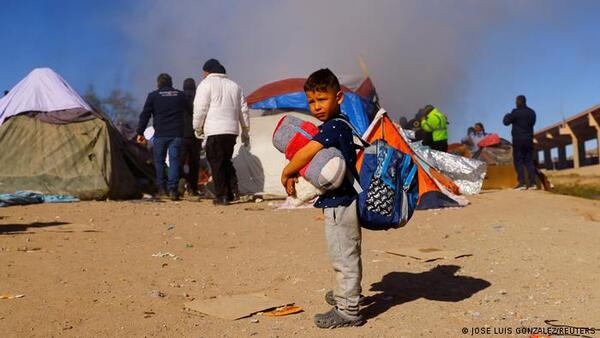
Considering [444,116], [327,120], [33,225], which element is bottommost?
[33,225]

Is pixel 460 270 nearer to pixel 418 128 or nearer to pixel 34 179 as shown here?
pixel 34 179

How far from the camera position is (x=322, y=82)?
3.79 metres

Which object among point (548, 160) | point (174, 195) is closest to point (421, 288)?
point (174, 195)

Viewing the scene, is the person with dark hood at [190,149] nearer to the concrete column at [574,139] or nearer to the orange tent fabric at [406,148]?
the orange tent fabric at [406,148]

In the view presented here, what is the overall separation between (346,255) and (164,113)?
6678 millimetres

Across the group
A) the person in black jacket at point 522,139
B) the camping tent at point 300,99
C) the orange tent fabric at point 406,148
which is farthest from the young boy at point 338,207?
the person in black jacket at point 522,139

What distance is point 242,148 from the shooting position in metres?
11.8

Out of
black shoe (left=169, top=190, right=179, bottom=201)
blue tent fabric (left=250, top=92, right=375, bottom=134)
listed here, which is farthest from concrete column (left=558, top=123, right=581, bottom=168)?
black shoe (left=169, top=190, right=179, bottom=201)

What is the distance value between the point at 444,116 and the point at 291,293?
9092 mm

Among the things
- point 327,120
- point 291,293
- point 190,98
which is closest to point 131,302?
point 291,293

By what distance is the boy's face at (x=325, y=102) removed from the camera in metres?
3.80

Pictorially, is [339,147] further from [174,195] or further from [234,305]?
[174,195]

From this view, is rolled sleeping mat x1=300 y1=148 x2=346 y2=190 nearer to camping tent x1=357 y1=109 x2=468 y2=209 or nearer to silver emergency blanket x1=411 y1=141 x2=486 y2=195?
camping tent x1=357 y1=109 x2=468 y2=209

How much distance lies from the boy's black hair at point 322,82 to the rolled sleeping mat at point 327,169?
37 cm
